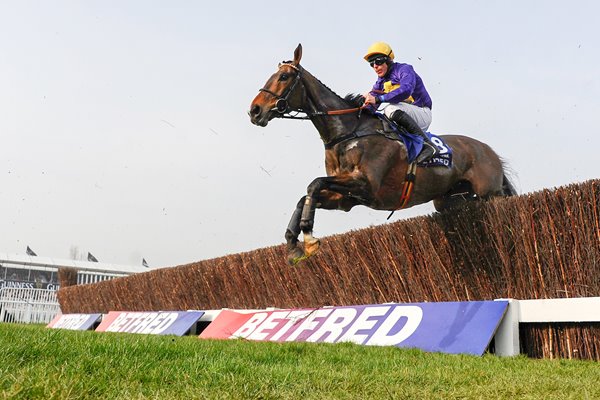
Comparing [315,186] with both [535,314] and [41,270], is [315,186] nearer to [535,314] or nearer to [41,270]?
[535,314]

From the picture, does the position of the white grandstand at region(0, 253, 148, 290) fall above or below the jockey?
below

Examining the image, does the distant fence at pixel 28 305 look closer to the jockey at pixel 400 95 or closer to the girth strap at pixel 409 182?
the girth strap at pixel 409 182

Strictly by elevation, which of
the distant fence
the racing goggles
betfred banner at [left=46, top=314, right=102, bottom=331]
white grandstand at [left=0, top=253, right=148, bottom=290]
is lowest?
white grandstand at [left=0, top=253, right=148, bottom=290]

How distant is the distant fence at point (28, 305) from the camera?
2077 centimetres

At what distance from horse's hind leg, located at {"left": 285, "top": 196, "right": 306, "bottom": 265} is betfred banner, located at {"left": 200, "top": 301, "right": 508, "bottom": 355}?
1.47m

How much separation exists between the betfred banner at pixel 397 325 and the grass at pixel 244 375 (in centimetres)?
105

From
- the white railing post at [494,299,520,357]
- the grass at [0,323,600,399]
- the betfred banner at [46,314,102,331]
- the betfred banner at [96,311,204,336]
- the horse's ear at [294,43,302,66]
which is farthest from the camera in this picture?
the betfred banner at [46,314,102,331]

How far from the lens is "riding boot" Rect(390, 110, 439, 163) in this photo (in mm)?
6238

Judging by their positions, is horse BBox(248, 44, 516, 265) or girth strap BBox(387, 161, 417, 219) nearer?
horse BBox(248, 44, 516, 265)

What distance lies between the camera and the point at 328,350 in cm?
521

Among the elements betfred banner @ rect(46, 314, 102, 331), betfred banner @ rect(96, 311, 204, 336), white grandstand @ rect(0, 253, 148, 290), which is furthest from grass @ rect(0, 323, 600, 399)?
white grandstand @ rect(0, 253, 148, 290)

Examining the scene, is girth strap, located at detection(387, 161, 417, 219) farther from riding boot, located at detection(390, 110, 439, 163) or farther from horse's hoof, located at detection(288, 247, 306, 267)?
horse's hoof, located at detection(288, 247, 306, 267)

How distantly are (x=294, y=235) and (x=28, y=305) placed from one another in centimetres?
1813

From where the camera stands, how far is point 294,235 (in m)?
5.86
